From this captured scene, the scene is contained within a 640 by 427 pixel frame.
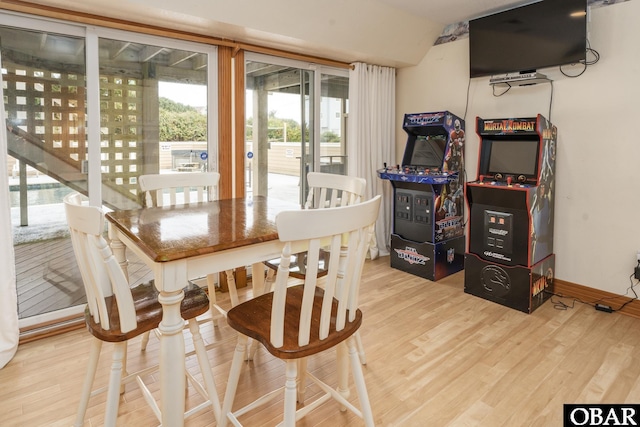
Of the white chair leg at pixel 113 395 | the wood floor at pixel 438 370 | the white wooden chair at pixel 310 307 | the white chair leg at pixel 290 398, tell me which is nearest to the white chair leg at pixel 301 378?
the wood floor at pixel 438 370

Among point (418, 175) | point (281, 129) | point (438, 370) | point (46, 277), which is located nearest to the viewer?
point (438, 370)

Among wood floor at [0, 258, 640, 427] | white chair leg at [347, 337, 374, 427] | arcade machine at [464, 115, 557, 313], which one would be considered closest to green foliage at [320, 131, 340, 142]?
arcade machine at [464, 115, 557, 313]

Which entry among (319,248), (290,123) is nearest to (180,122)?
(290,123)

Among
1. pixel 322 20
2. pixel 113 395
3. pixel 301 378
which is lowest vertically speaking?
pixel 301 378

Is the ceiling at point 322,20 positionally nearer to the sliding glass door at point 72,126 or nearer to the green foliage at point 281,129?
the sliding glass door at point 72,126

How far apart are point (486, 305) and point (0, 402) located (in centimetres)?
303

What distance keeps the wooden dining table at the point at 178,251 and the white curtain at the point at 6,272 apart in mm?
962

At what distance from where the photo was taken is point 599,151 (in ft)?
9.88

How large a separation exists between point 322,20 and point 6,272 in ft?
8.99

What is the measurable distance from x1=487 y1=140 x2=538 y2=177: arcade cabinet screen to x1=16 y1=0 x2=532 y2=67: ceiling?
1162mm

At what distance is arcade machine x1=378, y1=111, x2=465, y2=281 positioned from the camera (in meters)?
3.58

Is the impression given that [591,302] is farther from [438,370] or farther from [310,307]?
[310,307]

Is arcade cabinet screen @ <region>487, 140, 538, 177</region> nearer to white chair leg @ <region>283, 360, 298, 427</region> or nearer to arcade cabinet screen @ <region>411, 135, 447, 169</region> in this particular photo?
arcade cabinet screen @ <region>411, 135, 447, 169</region>

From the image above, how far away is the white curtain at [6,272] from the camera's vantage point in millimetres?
2289
